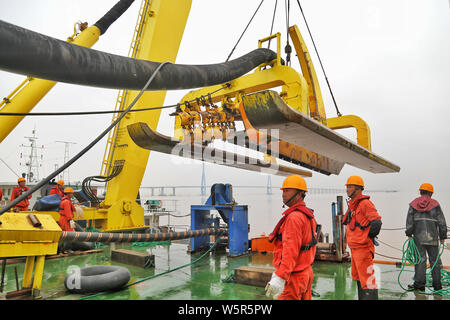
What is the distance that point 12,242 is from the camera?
321cm

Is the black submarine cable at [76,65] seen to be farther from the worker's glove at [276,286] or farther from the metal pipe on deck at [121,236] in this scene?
the metal pipe on deck at [121,236]

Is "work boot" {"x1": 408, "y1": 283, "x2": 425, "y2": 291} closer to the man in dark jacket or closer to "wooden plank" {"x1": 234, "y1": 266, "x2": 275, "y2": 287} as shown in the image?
the man in dark jacket

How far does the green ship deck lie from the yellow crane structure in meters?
1.03

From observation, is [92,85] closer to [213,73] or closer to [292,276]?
[213,73]

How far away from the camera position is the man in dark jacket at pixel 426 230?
416cm

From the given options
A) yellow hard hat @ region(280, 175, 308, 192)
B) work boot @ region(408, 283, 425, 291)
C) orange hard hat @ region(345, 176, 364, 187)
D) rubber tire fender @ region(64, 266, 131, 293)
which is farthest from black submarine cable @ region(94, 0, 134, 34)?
work boot @ region(408, 283, 425, 291)

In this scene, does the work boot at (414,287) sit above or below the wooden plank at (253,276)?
below

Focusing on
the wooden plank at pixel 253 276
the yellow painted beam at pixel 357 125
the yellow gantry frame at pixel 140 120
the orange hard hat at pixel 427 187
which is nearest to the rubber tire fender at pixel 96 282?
the wooden plank at pixel 253 276

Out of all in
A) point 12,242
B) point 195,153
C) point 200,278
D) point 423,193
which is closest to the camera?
point 12,242

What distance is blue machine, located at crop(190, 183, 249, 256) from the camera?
6.39 m

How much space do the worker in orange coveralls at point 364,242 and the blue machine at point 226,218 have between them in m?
3.12

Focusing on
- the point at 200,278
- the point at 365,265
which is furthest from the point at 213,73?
the point at 200,278

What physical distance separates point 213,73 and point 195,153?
2959mm
